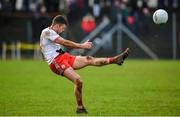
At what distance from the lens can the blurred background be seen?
39.9 meters

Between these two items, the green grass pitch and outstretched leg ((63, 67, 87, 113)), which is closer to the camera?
outstretched leg ((63, 67, 87, 113))

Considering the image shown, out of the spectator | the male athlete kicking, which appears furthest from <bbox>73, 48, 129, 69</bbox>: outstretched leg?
the spectator

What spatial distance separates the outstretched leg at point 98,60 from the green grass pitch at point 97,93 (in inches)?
41.1

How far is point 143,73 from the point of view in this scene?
29047mm

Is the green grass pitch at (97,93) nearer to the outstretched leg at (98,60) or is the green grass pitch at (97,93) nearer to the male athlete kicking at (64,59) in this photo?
the male athlete kicking at (64,59)

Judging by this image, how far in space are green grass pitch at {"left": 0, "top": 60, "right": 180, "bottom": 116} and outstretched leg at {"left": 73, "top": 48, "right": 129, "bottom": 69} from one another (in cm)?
104

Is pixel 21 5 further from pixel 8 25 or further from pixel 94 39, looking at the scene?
pixel 94 39

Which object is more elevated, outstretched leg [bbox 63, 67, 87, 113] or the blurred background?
outstretched leg [bbox 63, 67, 87, 113]

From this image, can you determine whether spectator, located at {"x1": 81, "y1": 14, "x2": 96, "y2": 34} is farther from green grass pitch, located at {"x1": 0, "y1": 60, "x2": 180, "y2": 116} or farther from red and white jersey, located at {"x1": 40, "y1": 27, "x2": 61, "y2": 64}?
red and white jersey, located at {"x1": 40, "y1": 27, "x2": 61, "y2": 64}

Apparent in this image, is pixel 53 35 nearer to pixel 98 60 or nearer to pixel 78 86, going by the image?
pixel 98 60

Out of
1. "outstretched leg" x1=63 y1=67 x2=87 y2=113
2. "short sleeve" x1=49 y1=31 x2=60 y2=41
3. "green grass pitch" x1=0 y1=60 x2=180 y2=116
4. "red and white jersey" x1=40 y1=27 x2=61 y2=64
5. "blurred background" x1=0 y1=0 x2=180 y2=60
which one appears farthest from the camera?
"blurred background" x1=0 y1=0 x2=180 y2=60

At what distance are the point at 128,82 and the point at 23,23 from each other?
59.5 feet

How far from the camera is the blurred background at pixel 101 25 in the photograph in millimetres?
39906

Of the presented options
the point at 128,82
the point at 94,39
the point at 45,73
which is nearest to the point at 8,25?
the point at 94,39
